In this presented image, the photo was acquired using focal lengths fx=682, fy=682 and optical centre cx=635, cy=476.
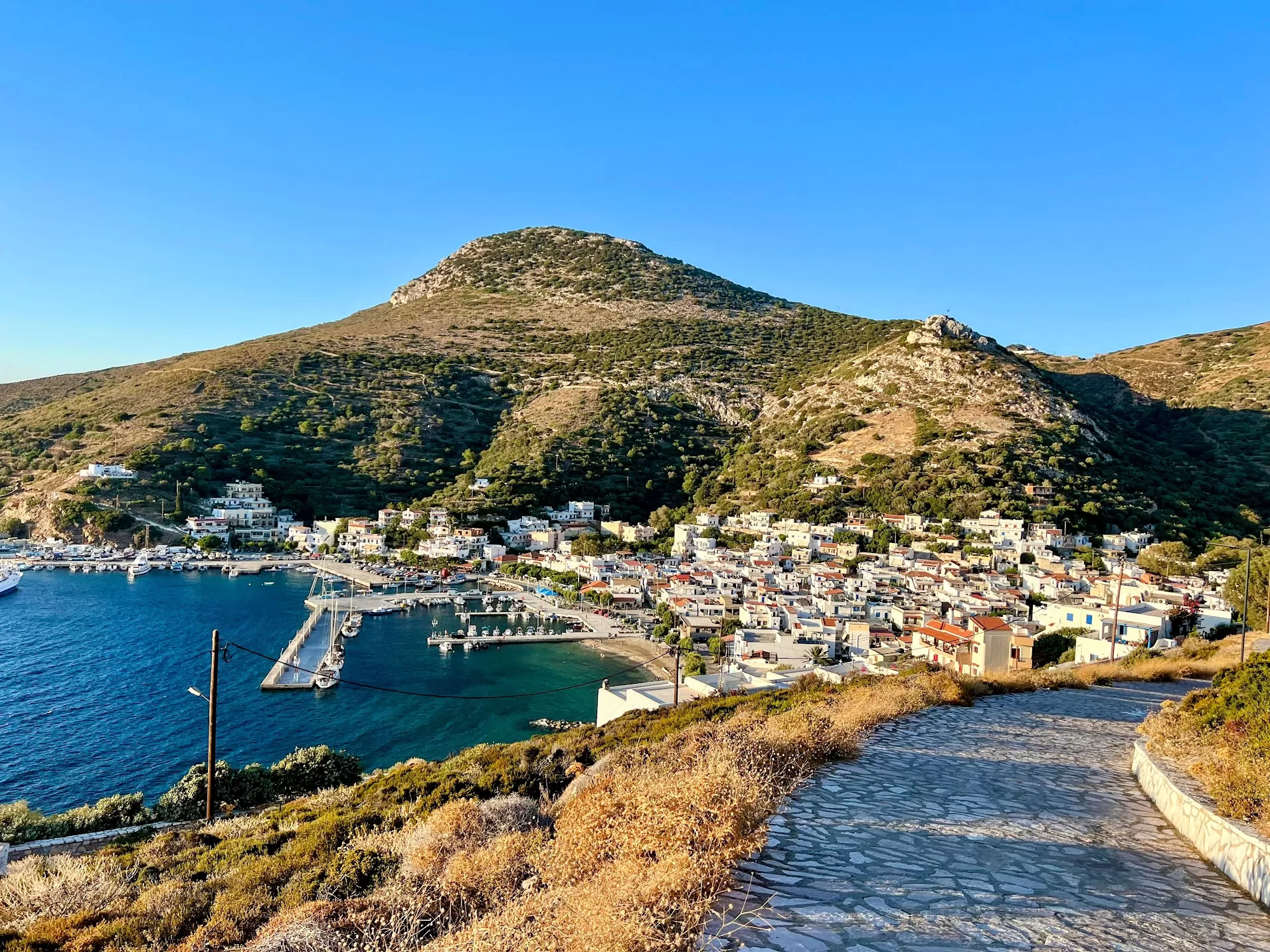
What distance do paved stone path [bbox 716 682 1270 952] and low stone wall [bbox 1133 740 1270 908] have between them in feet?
0.27

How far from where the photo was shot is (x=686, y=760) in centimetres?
554

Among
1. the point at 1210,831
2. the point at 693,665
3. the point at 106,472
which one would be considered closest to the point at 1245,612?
the point at 1210,831

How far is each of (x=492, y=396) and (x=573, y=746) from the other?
3368 inches

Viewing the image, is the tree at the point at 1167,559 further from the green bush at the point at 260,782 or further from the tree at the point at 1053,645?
the green bush at the point at 260,782

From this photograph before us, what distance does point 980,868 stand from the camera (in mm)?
3854

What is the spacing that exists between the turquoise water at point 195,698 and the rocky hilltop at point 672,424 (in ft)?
98.7

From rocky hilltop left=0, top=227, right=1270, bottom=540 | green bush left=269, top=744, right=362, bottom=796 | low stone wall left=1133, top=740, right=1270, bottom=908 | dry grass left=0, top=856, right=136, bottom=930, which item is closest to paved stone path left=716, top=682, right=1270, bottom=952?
low stone wall left=1133, top=740, right=1270, bottom=908

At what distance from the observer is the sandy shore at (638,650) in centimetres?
3388

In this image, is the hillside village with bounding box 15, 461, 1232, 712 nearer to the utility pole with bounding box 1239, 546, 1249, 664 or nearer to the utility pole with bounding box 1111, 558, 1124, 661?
the utility pole with bounding box 1111, 558, 1124, 661

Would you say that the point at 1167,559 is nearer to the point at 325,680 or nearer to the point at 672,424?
the point at 325,680

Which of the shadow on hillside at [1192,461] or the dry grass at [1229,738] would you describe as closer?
the dry grass at [1229,738]

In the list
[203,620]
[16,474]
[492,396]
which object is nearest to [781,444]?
[492,396]

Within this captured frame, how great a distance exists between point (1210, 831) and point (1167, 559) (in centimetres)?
4873

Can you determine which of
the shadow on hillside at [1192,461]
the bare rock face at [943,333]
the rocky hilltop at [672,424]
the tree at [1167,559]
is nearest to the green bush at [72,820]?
the tree at [1167,559]
